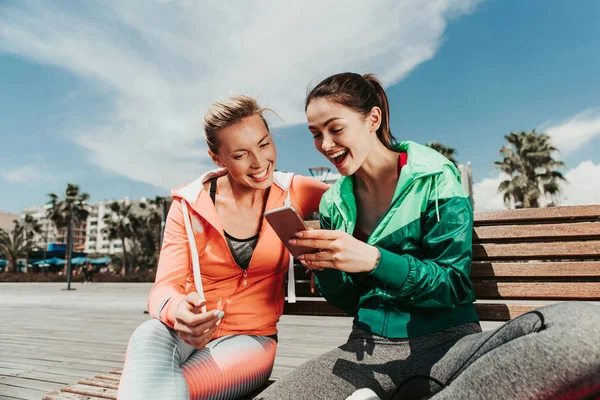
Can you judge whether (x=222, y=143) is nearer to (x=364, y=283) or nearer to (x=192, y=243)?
(x=192, y=243)

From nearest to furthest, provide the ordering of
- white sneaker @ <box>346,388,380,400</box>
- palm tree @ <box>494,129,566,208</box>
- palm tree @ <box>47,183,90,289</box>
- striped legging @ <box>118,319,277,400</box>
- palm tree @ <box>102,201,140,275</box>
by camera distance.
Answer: white sneaker @ <box>346,388,380,400</box> < striped legging @ <box>118,319,277,400</box> < palm tree @ <box>494,129,566,208</box> < palm tree @ <box>47,183,90,289</box> < palm tree @ <box>102,201,140,275</box>

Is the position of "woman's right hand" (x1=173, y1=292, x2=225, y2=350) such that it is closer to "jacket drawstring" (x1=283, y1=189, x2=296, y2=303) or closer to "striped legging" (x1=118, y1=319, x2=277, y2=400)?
"striped legging" (x1=118, y1=319, x2=277, y2=400)

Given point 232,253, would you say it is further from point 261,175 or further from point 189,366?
point 189,366

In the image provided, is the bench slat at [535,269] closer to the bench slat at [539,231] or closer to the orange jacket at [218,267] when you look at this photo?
the bench slat at [539,231]

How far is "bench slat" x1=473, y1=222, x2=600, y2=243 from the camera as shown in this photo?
6.95ft

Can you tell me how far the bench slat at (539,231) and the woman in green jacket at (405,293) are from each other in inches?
22.5

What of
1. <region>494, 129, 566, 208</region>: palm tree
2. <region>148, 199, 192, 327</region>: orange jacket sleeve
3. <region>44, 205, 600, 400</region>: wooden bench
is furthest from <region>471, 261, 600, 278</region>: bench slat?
<region>494, 129, 566, 208</region>: palm tree

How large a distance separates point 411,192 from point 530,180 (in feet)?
104

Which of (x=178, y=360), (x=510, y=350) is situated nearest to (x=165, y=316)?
(x=178, y=360)

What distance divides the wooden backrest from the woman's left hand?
106 centimetres

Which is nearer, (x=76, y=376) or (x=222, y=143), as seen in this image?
(x=222, y=143)

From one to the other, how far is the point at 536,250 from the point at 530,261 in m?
0.06

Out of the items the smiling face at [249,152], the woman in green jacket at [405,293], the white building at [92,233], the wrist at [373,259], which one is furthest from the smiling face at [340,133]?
the white building at [92,233]

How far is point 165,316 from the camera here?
184 centimetres
